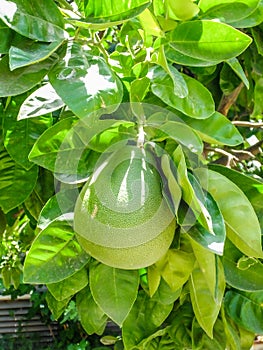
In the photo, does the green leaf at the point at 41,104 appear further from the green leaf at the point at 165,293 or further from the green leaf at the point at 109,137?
the green leaf at the point at 165,293

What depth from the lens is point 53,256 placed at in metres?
0.53

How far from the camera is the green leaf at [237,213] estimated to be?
50cm

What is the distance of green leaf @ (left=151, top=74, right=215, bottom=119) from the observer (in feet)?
1.69

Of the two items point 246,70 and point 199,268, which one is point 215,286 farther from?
point 246,70

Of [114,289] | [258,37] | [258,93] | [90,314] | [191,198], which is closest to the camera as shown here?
[191,198]

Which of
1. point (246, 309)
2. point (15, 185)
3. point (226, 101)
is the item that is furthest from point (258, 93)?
point (15, 185)

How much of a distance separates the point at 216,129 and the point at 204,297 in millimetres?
153

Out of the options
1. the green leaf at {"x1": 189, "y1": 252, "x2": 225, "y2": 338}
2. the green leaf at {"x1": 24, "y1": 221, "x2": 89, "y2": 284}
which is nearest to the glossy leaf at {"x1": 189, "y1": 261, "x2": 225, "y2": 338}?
the green leaf at {"x1": 189, "y1": 252, "x2": 225, "y2": 338}

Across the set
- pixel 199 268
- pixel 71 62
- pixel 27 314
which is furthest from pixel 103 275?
pixel 27 314

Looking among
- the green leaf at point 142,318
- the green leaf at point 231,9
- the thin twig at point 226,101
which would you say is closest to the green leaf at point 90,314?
the green leaf at point 142,318

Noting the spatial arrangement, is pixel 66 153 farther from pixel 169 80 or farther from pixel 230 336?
pixel 230 336

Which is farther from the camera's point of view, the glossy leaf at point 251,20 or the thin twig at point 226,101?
the thin twig at point 226,101

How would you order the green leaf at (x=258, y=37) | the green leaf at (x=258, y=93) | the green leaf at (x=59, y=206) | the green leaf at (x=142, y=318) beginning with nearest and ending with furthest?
the green leaf at (x=59, y=206) → the green leaf at (x=142, y=318) → the green leaf at (x=258, y=37) → the green leaf at (x=258, y=93)

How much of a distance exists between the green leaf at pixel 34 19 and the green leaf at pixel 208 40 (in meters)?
0.10
